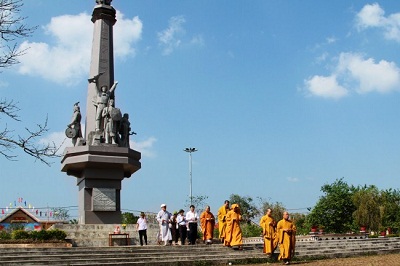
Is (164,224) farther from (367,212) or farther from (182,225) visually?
(367,212)

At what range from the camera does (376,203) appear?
45.5 m

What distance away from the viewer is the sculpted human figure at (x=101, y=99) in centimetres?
2336

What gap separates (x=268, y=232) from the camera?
16.5 m

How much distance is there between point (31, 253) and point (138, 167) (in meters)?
9.18

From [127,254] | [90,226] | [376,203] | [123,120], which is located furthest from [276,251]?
[376,203]

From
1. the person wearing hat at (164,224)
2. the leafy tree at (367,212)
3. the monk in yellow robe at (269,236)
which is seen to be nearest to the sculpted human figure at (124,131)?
the person wearing hat at (164,224)

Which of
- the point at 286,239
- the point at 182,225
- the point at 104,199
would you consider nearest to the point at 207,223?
the point at 182,225

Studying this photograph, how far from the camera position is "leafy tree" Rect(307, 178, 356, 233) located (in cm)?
4738

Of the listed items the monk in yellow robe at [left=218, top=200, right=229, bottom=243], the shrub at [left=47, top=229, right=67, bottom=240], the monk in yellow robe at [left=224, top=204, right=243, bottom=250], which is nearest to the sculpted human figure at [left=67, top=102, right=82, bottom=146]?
the shrub at [left=47, top=229, right=67, bottom=240]

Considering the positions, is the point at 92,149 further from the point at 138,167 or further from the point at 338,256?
the point at 338,256

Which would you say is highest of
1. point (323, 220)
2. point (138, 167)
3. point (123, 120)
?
point (123, 120)

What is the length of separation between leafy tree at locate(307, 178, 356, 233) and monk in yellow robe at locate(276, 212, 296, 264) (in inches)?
1272

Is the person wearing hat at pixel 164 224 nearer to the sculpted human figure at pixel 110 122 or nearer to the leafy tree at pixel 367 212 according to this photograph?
the sculpted human figure at pixel 110 122

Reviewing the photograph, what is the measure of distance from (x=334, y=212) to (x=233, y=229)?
32.7m
